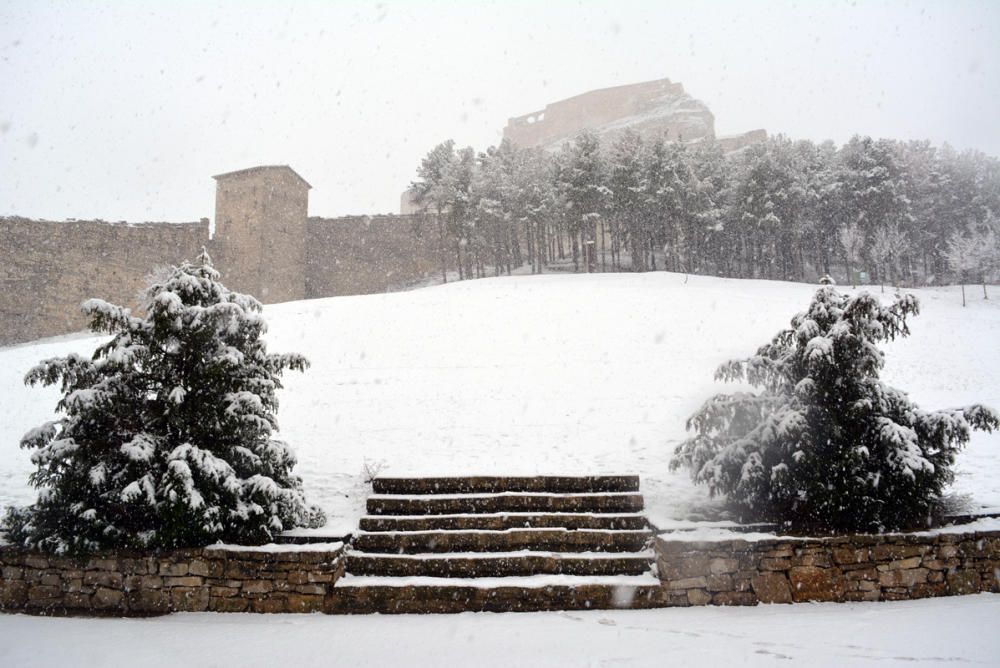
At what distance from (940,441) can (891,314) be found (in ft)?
3.52

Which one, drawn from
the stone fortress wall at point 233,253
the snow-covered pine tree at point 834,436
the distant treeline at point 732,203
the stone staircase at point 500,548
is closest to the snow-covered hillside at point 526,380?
the stone staircase at point 500,548

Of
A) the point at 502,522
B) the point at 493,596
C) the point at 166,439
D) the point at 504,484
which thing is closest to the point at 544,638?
the point at 493,596

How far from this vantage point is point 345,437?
25.1 ft

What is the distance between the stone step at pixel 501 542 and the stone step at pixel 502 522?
0.53 feet

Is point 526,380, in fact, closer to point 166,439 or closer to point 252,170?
point 166,439

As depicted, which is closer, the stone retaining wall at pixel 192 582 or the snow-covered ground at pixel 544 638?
the snow-covered ground at pixel 544 638

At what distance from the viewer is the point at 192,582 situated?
452 centimetres

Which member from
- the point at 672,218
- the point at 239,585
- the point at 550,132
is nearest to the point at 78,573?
the point at 239,585

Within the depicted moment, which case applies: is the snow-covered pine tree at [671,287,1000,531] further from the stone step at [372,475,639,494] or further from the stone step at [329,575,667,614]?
the stone step at [329,575,667,614]

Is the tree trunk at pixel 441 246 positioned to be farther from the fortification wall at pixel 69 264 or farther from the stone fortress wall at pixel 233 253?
the fortification wall at pixel 69 264

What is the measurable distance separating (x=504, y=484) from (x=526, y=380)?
175 inches

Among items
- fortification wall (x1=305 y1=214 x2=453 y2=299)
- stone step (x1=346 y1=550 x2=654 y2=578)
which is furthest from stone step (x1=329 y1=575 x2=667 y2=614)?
fortification wall (x1=305 y1=214 x2=453 y2=299)

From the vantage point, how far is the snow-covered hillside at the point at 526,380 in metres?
6.54

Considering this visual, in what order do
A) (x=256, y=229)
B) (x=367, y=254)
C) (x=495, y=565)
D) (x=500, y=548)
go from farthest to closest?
(x=367, y=254)
(x=256, y=229)
(x=500, y=548)
(x=495, y=565)
